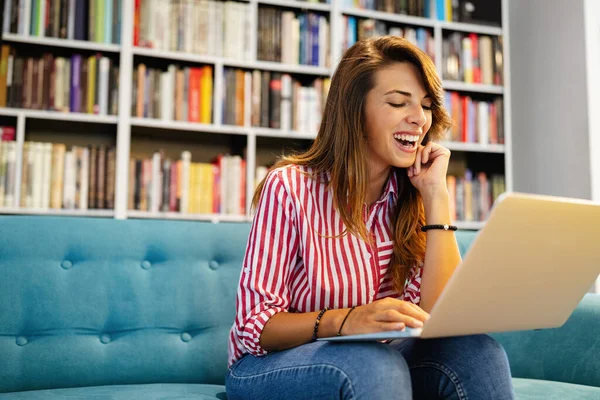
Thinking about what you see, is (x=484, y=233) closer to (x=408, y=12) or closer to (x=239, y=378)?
(x=239, y=378)

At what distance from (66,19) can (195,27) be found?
0.52m

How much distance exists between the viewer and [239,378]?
43.7 inches

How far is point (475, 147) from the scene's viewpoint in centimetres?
304

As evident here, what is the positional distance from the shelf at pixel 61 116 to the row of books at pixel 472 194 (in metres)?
1.58

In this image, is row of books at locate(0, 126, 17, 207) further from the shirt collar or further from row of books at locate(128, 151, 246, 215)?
the shirt collar

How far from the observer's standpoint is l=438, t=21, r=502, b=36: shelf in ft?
10.0

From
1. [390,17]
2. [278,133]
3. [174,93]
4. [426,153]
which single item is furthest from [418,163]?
[390,17]

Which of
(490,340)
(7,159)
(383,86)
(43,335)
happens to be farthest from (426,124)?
(7,159)

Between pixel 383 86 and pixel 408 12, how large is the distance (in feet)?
6.11

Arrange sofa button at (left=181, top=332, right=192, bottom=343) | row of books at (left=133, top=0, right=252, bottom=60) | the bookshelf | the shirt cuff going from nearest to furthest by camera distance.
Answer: the shirt cuff < sofa button at (left=181, top=332, right=192, bottom=343) < the bookshelf < row of books at (left=133, top=0, right=252, bottom=60)

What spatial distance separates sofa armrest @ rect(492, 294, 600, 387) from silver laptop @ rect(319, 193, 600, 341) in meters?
0.48

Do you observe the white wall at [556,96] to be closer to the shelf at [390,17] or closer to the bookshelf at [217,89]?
the bookshelf at [217,89]

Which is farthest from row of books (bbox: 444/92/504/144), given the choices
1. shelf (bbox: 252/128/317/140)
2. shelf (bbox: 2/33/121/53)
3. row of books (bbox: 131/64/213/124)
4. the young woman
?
the young woman

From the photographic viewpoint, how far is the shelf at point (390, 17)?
2.90 m
